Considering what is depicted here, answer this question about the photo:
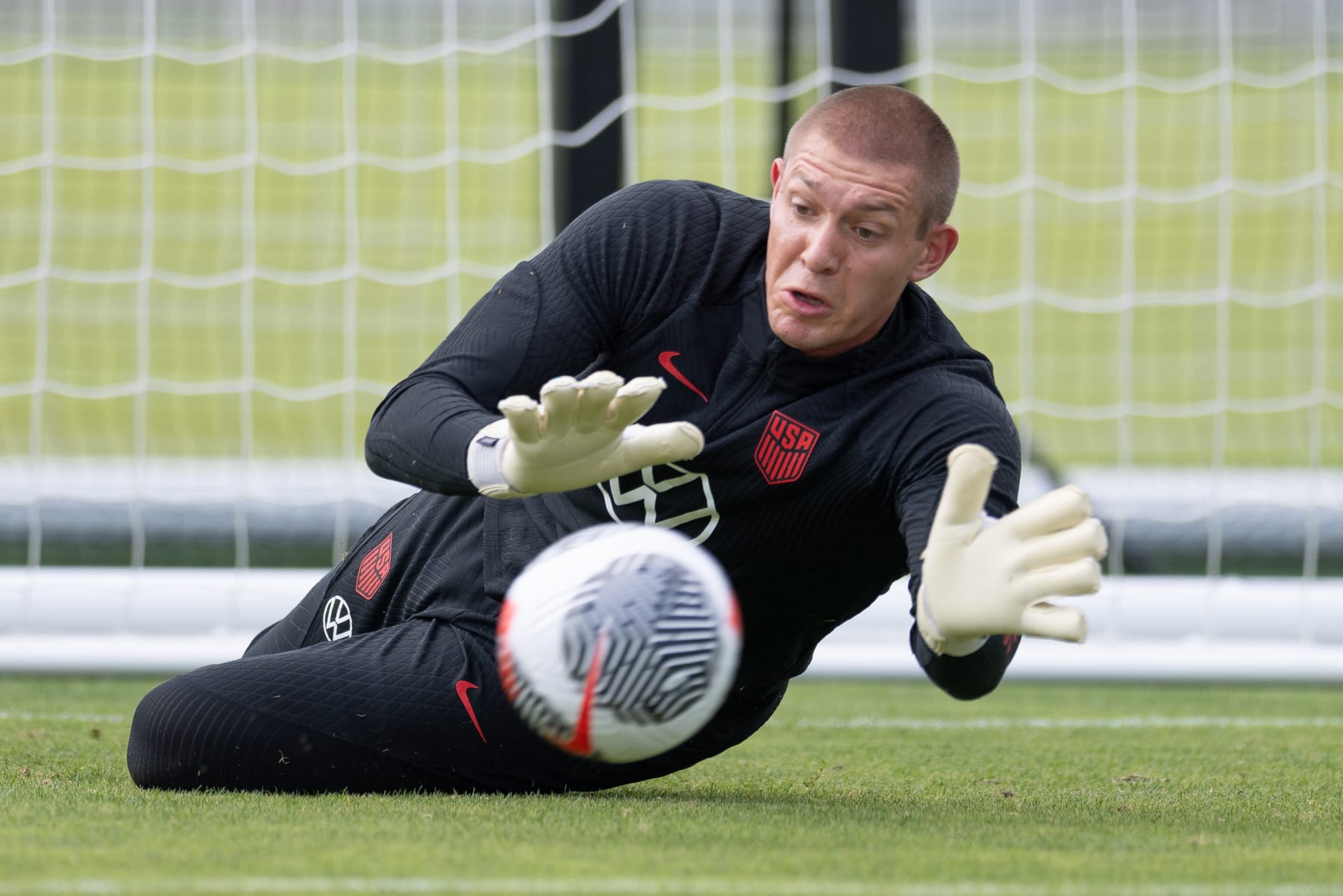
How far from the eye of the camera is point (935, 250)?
2826 mm

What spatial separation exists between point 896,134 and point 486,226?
10.4m

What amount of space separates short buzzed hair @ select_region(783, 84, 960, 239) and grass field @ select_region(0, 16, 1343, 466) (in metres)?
6.60

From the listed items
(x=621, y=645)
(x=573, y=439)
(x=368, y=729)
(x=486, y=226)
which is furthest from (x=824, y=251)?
(x=486, y=226)

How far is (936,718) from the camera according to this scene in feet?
14.3

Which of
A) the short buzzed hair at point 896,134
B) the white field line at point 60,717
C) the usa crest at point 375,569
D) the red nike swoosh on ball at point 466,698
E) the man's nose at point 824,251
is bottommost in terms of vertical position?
the white field line at point 60,717

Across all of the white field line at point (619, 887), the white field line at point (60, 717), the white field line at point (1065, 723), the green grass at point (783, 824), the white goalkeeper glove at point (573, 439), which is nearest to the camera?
the white field line at point (619, 887)

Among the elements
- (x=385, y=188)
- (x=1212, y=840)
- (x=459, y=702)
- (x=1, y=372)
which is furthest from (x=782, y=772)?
Result: (x=385, y=188)

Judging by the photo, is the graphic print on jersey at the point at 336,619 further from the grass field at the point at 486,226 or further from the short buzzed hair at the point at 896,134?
the grass field at the point at 486,226

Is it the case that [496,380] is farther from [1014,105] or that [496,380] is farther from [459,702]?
[1014,105]

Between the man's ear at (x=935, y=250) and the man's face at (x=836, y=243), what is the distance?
0.17 feet

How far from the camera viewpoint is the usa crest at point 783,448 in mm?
2719

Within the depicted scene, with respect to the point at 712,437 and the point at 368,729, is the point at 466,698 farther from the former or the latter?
the point at 712,437

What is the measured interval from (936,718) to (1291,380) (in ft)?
23.0

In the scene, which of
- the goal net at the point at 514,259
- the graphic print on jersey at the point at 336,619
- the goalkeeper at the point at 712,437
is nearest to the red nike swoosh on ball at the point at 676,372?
the goalkeeper at the point at 712,437
